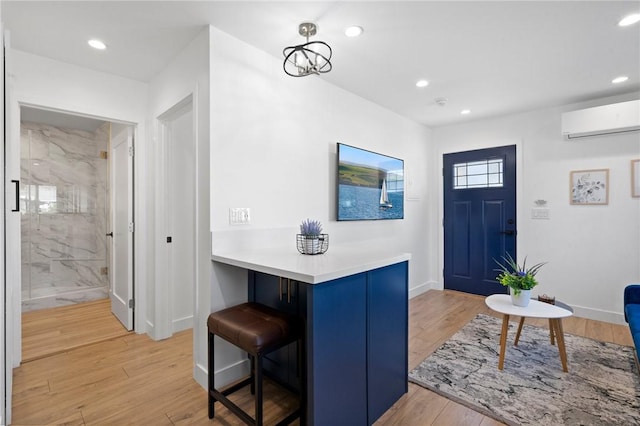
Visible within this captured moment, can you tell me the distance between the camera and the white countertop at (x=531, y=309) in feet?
7.38

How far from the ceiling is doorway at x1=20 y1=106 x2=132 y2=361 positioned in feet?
5.66

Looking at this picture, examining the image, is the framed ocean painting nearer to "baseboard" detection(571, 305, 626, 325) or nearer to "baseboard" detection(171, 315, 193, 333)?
"baseboard" detection(171, 315, 193, 333)

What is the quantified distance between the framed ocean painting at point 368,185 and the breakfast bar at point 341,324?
1.21 meters

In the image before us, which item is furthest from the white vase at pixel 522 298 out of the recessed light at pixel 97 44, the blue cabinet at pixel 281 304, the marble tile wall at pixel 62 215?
the marble tile wall at pixel 62 215

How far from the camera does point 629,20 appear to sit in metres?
2.03

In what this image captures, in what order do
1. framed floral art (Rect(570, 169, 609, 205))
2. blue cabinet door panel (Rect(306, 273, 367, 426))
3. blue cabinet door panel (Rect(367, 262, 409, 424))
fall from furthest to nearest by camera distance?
framed floral art (Rect(570, 169, 609, 205)) < blue cabinet door panel (Rect(367, 262, 409, 424)) < blue cabinet door panel (Rect(306, 273, 367, 426))

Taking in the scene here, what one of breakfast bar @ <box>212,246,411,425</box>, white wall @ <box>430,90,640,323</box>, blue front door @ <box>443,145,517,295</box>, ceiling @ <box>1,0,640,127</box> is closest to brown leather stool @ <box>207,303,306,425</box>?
breakfast bar @ <box>212,246,411,425</box>

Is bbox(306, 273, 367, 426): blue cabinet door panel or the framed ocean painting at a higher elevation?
the framed ocean painting

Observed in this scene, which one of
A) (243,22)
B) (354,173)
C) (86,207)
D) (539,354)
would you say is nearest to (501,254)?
(539,354)

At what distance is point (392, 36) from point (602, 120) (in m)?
2.70

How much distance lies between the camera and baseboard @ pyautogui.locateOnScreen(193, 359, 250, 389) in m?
2.09

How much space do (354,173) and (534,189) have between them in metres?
2.41

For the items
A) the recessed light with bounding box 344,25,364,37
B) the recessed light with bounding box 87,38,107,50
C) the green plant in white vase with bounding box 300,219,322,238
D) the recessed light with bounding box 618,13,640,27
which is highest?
the recessed light with bounding box 618,13,640,27

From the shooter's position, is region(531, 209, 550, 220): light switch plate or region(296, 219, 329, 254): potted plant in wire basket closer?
region(296, 219, 329, 254): potted plant in wire basket
